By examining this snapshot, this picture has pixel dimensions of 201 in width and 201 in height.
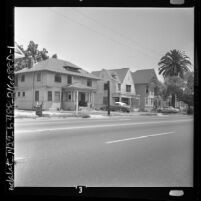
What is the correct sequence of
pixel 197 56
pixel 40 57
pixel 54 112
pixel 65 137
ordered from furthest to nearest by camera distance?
1. pixel 65 137
2. pixel 54 112
3. pixel 40 57
4. pixel 197 56

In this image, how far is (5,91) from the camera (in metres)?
2.20

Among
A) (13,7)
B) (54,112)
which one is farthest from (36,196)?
(13,7)

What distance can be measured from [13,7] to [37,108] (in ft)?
3.05

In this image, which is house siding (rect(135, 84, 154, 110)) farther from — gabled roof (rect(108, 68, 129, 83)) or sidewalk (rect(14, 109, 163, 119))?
gabled roof (rect(108, 68, 129, 83))

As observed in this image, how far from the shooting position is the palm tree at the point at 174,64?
240 centimetres

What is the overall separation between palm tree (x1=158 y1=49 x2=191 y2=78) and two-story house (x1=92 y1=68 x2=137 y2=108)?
33cm

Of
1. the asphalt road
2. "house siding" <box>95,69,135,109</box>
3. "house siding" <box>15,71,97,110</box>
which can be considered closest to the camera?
the asphalt road

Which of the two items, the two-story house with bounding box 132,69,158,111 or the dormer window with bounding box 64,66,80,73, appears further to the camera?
the two-story house with bounding box 132,69,158,111

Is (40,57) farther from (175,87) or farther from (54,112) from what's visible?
(175,87)

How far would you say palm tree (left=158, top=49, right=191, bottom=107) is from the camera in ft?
7.86

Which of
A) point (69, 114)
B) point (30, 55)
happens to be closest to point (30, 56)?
point (30, 55)

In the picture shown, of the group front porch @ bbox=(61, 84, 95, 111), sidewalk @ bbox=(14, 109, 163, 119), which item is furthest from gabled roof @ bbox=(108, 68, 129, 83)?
sidewalk @ bbox=(14, 109, 163, 119)

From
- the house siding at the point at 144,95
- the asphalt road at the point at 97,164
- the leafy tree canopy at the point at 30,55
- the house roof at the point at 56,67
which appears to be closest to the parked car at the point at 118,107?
the house siding at the point at 144,95

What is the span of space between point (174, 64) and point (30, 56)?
4.30 ft
